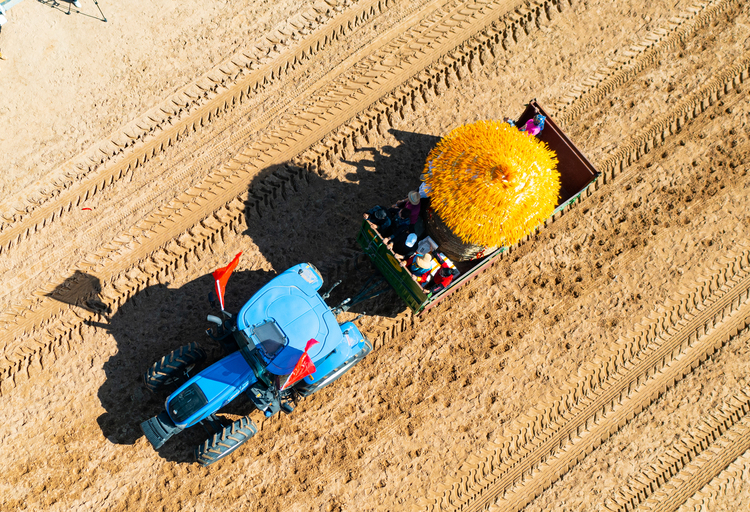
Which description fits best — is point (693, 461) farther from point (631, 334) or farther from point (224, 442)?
point (224, 442)

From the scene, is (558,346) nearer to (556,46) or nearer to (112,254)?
(556,46)

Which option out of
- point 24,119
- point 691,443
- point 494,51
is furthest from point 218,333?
point 691,443

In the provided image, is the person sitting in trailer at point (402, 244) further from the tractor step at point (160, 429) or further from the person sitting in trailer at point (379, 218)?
the tractor step at point (160, 429)

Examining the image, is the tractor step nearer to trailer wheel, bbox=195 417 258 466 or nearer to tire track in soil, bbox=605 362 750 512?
trailer wheel, bbox=195 417 258 466

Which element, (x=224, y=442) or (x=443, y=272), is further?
(x=443, y=272)

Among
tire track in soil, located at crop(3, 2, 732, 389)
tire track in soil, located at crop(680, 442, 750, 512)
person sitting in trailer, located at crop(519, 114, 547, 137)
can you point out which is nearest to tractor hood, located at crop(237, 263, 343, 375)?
tire track in soil, located at crop(3, 2, 732, 389)

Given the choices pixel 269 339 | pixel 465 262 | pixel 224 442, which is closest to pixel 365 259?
pixel 465 262

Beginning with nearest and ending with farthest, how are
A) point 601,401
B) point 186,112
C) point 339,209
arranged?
point 601,401 < point 339,209 < point 186,112
